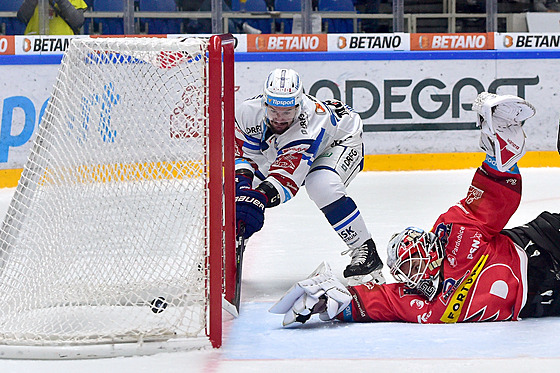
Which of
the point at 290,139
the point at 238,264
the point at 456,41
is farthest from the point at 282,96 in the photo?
the point at 456,41

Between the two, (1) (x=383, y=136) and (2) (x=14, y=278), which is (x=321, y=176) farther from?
(1) (x=383, y=136)

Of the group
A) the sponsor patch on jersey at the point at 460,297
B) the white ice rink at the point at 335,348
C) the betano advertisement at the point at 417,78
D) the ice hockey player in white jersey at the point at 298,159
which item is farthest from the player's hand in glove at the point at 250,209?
the betano advertisement at the point at 417,78

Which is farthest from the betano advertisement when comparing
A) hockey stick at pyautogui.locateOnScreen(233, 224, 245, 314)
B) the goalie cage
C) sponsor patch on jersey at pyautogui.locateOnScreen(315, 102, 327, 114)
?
the goalie cage

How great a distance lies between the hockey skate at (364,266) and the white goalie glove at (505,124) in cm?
84

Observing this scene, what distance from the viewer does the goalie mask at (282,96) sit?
2947 mm

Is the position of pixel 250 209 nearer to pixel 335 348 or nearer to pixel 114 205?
pixel 114 205

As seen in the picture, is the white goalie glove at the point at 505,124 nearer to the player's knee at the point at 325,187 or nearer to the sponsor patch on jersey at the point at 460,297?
the sponsor patch on jersey at the point at 460,297

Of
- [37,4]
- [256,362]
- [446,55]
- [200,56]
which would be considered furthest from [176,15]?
[256,362]

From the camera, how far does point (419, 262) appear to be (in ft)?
8.42

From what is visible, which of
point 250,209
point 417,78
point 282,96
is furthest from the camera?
point 417,78

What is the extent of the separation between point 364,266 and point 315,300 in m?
0.69

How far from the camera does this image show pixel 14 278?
248cm

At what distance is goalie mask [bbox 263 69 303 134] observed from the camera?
295 cm

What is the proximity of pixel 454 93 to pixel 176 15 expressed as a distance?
7.07 feet
